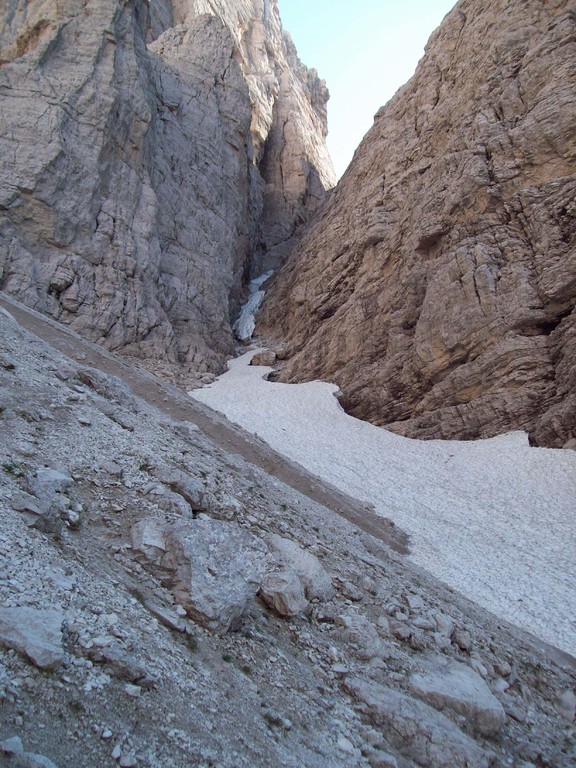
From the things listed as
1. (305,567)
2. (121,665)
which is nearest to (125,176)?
(305,567)

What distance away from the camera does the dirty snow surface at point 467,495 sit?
34.9ft

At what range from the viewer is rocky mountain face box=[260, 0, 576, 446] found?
20.7 m

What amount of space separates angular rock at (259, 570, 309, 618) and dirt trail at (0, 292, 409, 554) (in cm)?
644

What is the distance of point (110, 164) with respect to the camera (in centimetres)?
2964

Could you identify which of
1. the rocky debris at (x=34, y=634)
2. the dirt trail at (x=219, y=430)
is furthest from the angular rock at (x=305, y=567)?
the dirt trail at (x=219, y=430)

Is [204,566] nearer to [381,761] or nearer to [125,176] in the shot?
[381,761]

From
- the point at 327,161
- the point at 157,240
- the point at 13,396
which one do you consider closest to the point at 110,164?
the point at 157,240

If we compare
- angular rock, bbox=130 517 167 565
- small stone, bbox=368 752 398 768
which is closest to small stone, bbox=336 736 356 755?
small stone, bbox=368 752 398 768

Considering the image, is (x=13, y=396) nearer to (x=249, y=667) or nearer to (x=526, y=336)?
(x=249, y=667)

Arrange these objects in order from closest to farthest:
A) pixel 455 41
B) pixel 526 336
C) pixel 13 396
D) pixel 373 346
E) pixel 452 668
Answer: pixel 452 668
pixel 13 396
pixel 526 336
pixel 373 346
pixel 455 41

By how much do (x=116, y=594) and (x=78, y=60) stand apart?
3631cm

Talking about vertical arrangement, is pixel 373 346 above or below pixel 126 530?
above

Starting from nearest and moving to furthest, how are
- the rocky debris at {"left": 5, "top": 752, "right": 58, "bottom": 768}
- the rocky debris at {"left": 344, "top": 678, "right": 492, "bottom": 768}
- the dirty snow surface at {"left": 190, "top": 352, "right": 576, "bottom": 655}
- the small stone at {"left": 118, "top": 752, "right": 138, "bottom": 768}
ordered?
the rocky debris at {"left": 5, "top": 752, "right": 58, "bottom": 768} → the small stone at {"left": 118, "top": 752, "right": 138, "bottom": 768} → the rocky debris at {"left": 344, "top": 678, "right": 492, "bottom": 768} → the dirty snow surface at {"left": 190, "top": 352, "right": 576, "bottom": 655}

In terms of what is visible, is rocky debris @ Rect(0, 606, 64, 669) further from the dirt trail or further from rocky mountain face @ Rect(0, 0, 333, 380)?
rocky mountain face @ Rect(0, 0, 333, 380)
